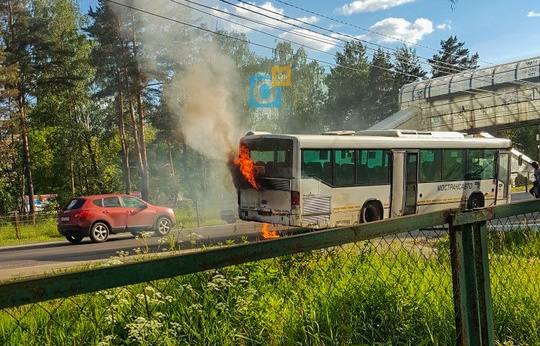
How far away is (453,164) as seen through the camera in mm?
14992

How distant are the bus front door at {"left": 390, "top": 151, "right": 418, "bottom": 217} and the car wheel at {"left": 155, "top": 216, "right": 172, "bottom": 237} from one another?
25.1 feet

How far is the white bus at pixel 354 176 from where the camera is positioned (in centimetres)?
1178

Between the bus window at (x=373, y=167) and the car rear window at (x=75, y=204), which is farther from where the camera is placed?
the car rear window at (x=75, y=204)

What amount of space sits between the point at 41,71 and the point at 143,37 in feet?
35.7

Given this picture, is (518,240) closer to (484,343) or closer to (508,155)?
(484,343)

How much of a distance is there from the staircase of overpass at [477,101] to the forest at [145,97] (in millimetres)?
1914

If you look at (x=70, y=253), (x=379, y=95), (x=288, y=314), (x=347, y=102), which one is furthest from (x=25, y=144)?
(x=379, y=95)

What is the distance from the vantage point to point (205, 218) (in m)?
22.7

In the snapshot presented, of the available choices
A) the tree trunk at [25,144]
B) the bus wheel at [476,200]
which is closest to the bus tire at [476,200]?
the bus wheel at [476,200]

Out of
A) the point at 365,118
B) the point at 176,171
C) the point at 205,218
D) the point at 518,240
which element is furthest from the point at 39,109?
the point at 518,240

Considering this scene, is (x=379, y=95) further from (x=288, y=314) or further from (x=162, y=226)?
(x=288, y=314)

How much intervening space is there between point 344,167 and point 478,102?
24.0m

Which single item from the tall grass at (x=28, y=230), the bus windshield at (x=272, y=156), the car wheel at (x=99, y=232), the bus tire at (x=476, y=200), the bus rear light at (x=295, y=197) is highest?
the bus windshield at (x=272, y=156)

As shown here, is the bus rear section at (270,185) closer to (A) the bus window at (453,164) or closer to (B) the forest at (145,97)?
(B) the forest at (145,97)
